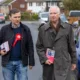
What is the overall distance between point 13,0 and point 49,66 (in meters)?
118

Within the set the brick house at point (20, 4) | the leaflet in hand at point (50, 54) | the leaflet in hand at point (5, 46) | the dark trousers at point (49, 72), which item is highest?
the leaflet in hand at point (5, 46)

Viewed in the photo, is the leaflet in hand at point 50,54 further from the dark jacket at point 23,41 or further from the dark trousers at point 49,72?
the dark jacket at point 23,41

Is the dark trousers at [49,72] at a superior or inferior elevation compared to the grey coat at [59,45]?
inferior

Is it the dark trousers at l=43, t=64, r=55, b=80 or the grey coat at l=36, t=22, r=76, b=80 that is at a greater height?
the grey coat at l=36, t=22, r=76, b=80

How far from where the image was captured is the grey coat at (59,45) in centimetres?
646

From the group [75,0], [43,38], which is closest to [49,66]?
[43,38]

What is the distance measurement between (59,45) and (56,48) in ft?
0.24

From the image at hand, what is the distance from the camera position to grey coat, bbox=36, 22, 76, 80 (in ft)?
21.2

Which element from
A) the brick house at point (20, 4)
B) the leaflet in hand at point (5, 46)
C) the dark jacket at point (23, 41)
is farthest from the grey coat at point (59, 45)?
the brick house at point (20, 4)

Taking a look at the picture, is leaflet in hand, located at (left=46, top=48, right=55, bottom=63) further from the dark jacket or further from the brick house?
the brick house

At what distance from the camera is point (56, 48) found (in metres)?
6.45

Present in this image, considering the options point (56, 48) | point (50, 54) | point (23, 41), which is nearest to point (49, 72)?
point (50, 54)

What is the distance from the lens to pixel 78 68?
9.16 metres

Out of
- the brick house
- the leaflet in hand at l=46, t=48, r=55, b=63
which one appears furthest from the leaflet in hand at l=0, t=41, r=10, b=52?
the brick house
